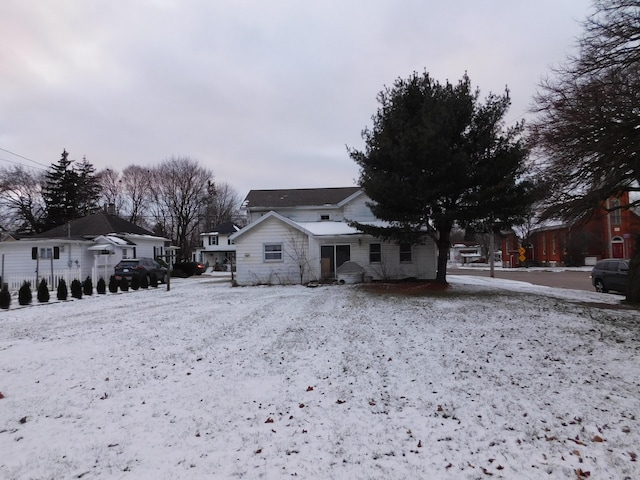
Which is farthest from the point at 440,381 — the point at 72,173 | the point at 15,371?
the point at 72,173

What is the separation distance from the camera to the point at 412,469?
11.4 ft

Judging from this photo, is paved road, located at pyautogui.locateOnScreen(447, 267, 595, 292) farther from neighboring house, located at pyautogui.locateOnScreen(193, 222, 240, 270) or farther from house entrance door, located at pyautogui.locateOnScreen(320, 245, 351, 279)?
neighboring house, located at pyautogui.locateOnScreen(193, 222, 240, 270)

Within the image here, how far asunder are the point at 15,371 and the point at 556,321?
398 inches

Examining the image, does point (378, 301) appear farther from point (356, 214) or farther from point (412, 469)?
point (356, 214)

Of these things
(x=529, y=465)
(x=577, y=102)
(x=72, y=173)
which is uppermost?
(x=72, y=173)

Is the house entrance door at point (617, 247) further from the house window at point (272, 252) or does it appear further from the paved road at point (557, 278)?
the house window at point (272, 252)

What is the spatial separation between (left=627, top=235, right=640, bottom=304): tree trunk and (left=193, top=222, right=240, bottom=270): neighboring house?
131 ft

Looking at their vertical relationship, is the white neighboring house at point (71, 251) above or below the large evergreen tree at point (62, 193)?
below

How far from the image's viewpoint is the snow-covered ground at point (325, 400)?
3613 millimetres

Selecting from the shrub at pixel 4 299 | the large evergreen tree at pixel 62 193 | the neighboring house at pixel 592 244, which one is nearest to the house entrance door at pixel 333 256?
the shrub at pixel 4 299

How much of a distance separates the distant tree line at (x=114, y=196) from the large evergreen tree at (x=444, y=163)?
36982 millimetres

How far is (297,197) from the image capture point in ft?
97.3

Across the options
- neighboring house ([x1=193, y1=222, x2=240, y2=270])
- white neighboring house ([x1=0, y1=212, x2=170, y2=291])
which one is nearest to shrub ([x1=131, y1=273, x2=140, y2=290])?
white neighboring house ([x1=0, y1=212, x2=170, y2=291])

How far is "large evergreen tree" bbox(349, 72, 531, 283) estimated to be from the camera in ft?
50.6
